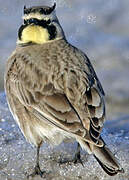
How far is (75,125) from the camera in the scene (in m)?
6.51

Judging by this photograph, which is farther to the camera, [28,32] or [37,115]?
[28,32]

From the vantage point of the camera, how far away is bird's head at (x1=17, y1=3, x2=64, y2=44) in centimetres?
746

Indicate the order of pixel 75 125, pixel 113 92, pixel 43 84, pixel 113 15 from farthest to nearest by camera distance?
pixel 113 15
pixel 113 92
pixel 43 84
pixel 75 125

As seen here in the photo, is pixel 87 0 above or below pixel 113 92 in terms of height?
above

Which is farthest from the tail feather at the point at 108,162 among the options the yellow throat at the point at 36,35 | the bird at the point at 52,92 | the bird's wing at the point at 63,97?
the yellow throat at the point at 36,35

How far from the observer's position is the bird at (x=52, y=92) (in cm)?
654

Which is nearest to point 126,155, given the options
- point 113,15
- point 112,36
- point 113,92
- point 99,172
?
point 99,172

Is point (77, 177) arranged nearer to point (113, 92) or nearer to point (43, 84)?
point (43, 84)

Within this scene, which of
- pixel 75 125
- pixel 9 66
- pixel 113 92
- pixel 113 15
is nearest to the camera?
pixel 75 125

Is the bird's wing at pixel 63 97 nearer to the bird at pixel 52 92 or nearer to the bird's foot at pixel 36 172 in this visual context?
the bird at pixel 52 92

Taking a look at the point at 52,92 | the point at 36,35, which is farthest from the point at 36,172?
the point at 36,35

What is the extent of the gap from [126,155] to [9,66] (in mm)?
1711

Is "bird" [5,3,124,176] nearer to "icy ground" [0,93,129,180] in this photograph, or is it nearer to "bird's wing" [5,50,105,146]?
"bird's wing" [5,50,105,146]

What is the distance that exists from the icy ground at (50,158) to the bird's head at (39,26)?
4.07 feet
